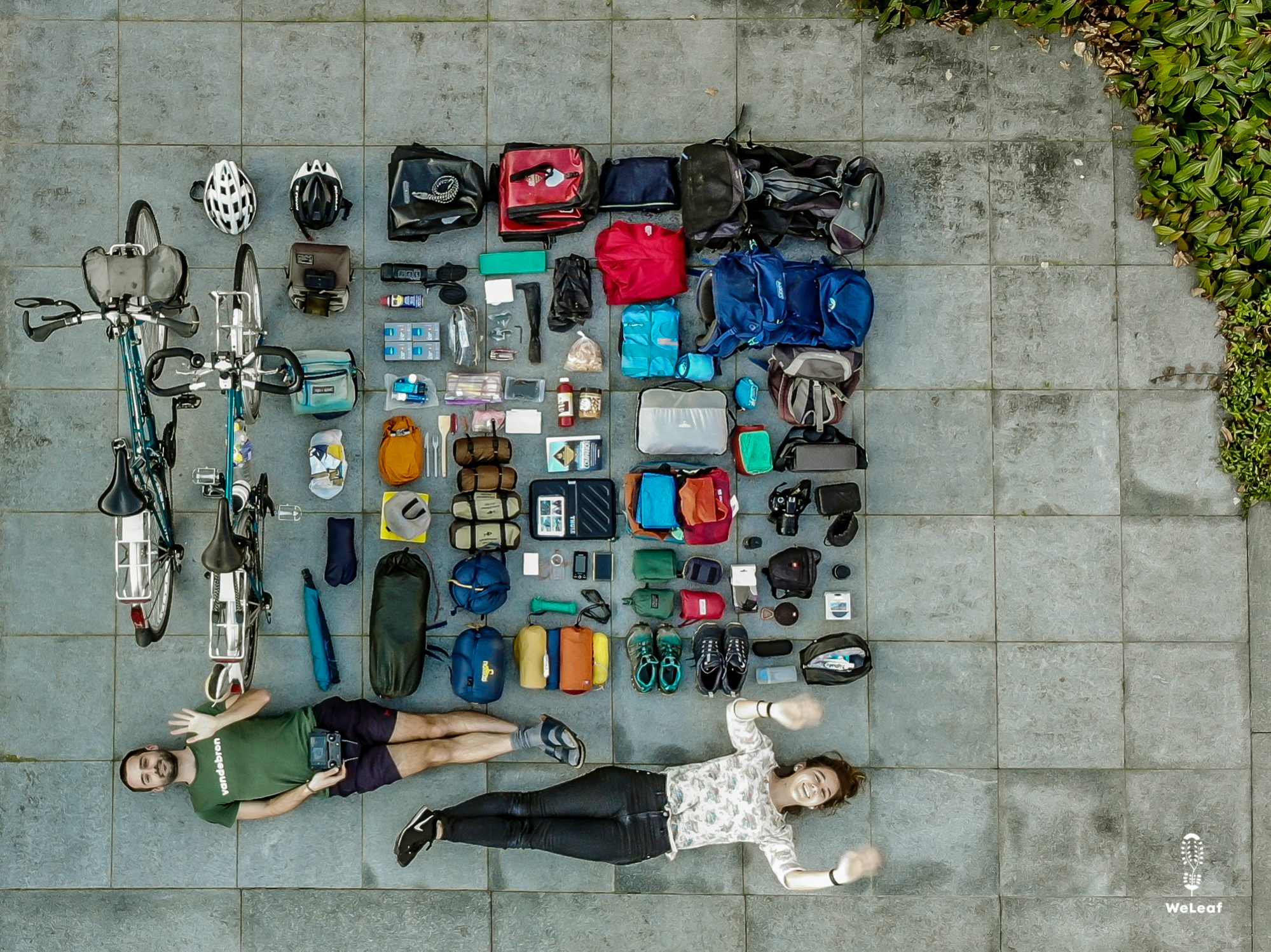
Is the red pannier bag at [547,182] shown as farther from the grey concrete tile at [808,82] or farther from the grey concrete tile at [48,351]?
the grey concrete tile at [48,351]

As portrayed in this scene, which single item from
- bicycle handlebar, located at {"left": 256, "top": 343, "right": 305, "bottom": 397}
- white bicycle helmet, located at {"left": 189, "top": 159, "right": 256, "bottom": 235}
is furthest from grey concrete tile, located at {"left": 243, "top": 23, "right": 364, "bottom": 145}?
bicycle handlebar, located at {"left": 256, "top": 343, "right": 305, "bottom": 397}

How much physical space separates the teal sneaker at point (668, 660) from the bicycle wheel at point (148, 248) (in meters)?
4.76

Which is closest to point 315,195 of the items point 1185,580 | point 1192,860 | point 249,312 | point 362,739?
point 249,312

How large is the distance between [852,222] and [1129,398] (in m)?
2.99

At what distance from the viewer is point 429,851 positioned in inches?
297

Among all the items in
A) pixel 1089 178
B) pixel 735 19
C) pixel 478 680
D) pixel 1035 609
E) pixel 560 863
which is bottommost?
pixel 560 863

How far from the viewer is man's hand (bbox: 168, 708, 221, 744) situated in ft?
23.0

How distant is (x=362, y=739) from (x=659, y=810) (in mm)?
2565

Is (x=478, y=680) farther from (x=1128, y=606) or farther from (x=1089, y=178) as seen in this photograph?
(x=1089, y=178)

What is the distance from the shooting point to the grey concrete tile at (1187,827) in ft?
25.0

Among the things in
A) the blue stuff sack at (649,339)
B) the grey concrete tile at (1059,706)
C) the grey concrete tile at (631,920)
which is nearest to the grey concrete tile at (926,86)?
the blue stuff sack at (649,339)

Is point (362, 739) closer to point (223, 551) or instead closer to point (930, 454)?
point (223, 551)

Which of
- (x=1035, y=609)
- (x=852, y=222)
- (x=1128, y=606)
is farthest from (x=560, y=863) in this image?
(x=852, y=222)

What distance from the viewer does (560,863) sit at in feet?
24.8
